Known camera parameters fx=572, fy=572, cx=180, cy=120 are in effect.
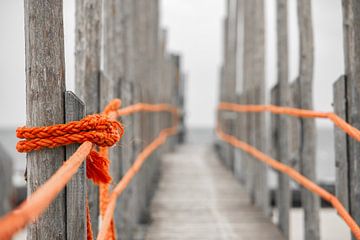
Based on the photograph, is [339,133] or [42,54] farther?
[339,133]

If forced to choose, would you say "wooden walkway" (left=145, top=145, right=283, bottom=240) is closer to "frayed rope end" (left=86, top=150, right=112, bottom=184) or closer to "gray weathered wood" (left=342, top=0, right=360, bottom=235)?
"gray weathered wood" (left=342, top=0, right=360, bottom=235)

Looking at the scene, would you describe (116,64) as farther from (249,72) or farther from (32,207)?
(32,207)

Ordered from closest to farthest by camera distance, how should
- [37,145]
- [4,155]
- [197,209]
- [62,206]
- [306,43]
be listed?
1. [37,145]
2. [62,206]
3. [306,43]
4. [197,209]
5. [4,155]

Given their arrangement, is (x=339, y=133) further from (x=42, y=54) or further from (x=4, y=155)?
(x=4, y=155)

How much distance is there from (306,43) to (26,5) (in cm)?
247

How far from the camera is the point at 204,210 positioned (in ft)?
19.6

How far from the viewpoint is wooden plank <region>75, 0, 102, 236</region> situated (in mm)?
3189

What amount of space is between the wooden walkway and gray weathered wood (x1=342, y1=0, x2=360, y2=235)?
164 cm

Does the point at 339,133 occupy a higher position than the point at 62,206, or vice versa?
the point at 339,133

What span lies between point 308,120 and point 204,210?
7.36 feet

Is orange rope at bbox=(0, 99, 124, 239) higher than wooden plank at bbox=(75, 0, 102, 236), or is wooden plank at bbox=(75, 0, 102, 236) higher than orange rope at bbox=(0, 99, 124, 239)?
wooden plank at bbox=(75, 0, 102, 236)

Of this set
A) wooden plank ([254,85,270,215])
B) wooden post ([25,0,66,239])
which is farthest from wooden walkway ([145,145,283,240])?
wooden post ([25,0,66,239])

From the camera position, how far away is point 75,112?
2088 millimetres

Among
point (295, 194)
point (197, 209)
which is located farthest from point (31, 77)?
point (295, 194)
